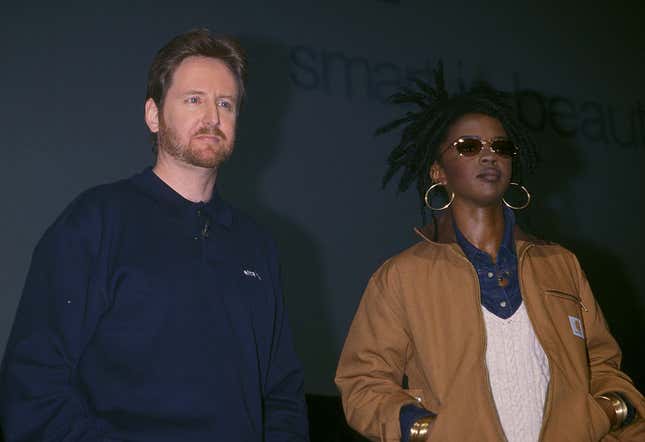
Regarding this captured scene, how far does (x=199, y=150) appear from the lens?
7.76ft

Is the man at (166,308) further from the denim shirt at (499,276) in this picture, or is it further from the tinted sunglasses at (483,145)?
the tinted sunglasses at (483,145)

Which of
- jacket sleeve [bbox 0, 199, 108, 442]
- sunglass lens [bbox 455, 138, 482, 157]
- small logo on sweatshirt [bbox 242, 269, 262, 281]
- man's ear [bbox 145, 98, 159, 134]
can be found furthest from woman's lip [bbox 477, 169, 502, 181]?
jacket sleeve [bbox 0, 199, 108, 442]

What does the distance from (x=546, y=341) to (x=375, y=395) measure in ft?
2.49

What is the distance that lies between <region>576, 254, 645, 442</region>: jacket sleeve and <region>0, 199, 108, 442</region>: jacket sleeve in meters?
2.07

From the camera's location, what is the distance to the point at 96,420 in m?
1.96

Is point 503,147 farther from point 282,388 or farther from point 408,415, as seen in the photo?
point 282,388

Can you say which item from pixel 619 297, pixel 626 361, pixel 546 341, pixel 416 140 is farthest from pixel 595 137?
pixel 546 341

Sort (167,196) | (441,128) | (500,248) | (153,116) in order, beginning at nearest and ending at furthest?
1. (167,196)
2. (153,116)
3. (500,248)
4. (441,128)

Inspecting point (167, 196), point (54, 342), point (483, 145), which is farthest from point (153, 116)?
point (483, 145)

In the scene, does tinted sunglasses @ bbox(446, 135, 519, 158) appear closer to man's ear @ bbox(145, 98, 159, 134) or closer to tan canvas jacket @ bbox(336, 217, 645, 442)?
tan canvas jacket @ bbox(336, 217, 645, 442)

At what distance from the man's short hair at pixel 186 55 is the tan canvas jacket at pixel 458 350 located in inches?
44.9

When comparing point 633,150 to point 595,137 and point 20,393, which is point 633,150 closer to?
point 595,137

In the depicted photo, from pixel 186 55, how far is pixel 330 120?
3.38 meters

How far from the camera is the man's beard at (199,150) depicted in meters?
2.37
